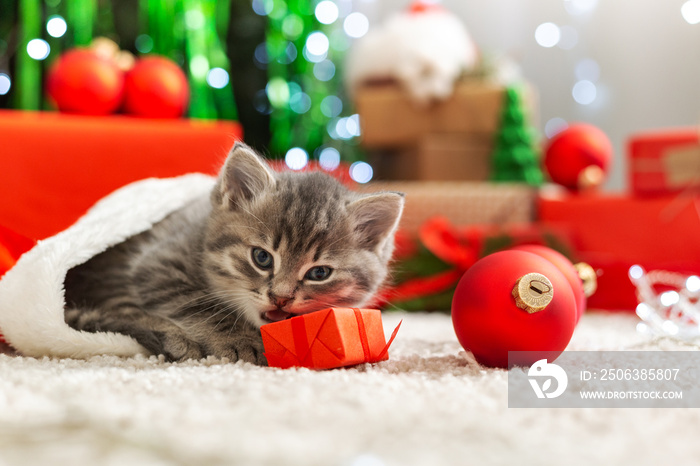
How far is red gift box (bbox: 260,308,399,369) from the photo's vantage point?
36.0 inches

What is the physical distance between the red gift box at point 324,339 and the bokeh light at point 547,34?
2964 mm

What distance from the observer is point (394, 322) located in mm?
1672

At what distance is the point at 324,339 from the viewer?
36.4 inches

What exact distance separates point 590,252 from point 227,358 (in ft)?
5.67

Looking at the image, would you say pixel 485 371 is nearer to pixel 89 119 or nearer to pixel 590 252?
pixel 590 252

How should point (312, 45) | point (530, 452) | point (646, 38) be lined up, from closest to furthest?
point (530, 452) < point (312, 45) < point (646, 38)

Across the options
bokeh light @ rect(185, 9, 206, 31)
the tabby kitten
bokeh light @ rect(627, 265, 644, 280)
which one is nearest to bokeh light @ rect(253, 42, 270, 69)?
bokeh light @ rect(185, 9, 206, 31)

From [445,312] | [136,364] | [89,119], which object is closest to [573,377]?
[136,364]

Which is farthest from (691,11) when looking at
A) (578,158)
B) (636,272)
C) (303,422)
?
(303,422)

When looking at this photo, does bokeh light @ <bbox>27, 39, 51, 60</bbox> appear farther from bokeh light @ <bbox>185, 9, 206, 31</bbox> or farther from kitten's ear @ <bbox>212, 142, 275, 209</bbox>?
kitten's ear @ <bbox>212, 142, 275, 209</bbox>

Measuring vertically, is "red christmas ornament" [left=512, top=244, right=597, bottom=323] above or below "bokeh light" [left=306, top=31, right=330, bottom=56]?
below

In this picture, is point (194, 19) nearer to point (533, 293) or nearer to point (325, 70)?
point (325, 70)

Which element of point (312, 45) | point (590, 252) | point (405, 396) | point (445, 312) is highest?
point (312, 45)

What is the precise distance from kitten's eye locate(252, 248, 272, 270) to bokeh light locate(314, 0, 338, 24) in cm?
231
